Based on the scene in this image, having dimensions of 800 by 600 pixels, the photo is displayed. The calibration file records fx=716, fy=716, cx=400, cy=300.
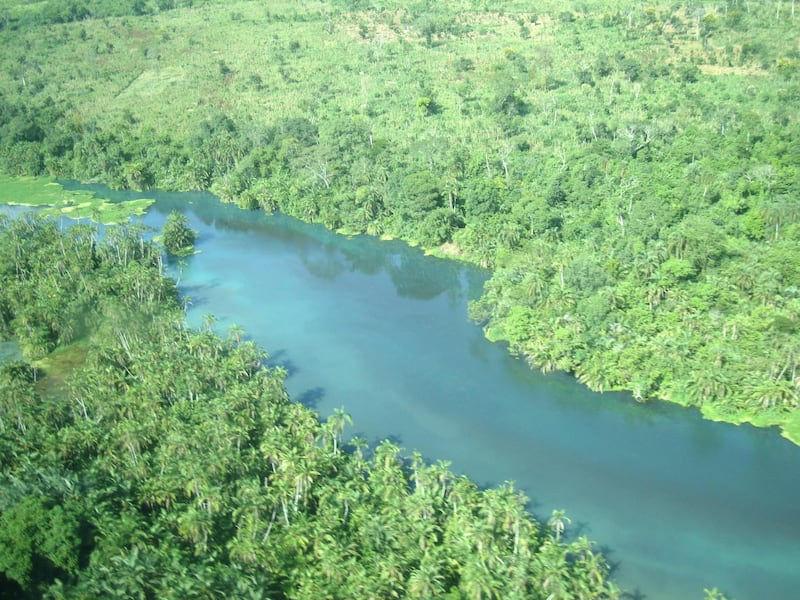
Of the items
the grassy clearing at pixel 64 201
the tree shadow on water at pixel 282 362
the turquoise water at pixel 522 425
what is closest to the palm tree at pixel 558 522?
the turquoise water at pixel 522 425

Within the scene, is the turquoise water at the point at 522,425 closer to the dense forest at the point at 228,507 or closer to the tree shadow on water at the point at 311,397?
the tree shadow on water at the point at 311,397

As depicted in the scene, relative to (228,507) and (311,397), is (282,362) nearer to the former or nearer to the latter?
(311,397)

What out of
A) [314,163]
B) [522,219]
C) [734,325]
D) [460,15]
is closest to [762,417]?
[734,325]

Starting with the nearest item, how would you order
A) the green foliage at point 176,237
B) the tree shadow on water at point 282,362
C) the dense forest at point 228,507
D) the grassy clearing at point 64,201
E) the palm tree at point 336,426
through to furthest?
the dense forest at point 228,507
the palm tree at point 336,426
the tree shadow on water at point 282,362
the green foliage at point 176,237
the grassy clearing at point 64,201

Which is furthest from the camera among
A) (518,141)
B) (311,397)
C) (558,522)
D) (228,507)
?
(518,141)

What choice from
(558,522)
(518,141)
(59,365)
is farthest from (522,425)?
(518,141)

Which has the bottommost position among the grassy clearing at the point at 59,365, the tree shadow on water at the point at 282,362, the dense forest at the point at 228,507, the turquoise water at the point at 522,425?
the grassy clearing at the point at 59,365

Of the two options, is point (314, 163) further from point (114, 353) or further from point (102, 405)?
point (102, 405)
